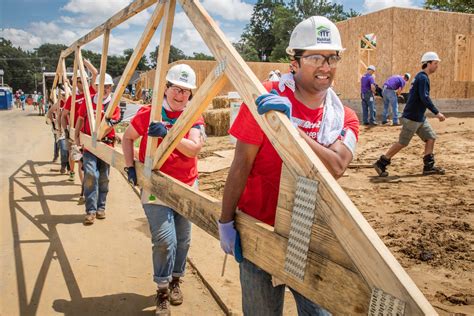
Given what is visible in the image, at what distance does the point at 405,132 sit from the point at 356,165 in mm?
1367

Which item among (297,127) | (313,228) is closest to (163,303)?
(297,127)

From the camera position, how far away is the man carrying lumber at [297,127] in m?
1.83

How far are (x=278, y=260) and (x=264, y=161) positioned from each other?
0.47m

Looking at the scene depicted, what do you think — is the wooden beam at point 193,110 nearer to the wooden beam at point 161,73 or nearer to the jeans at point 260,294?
the wooden beam at point 161,73

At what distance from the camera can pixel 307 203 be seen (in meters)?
1.43

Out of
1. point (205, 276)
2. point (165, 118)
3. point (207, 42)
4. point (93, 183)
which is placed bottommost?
point (205, 276)

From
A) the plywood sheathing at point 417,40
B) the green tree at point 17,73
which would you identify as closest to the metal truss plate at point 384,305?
the plywood sheathing at point 417,40

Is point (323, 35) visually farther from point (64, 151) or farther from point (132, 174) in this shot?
point (64, 151)

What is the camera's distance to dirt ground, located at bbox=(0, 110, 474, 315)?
361 cm

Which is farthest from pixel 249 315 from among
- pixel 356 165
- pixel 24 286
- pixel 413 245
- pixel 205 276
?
pixel 356 165

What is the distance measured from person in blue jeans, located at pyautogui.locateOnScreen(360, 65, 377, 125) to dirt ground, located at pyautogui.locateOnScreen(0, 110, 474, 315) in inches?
176

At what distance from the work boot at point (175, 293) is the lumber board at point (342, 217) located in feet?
6.61

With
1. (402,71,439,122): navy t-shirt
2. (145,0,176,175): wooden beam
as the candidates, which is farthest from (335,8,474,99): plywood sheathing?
(145,0,176,175): wooden beam

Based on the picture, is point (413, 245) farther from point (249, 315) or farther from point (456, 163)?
point (456, 163)
